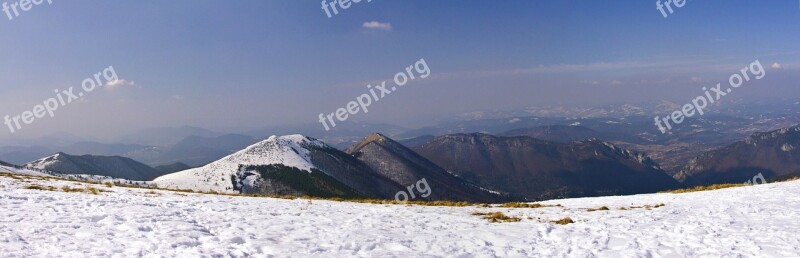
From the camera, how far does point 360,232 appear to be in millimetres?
16531

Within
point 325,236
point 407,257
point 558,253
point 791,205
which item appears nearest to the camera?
point 407,257

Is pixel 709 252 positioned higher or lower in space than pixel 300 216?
lower

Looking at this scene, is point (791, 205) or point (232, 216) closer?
point (232, 216)

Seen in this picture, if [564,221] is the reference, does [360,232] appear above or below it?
above

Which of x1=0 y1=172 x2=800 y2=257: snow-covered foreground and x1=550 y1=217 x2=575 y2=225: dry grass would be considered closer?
x1=0 y1=172 x2=800 y2=257: snow-covered foreground

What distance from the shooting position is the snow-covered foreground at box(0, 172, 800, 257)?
13289mm

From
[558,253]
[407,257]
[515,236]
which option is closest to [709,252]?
[558,253]

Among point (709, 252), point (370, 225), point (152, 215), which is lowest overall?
point (709, 252)

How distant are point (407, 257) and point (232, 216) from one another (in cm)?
921

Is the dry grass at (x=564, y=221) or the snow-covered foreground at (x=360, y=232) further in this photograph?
the dry grass at (x=564, y=221)

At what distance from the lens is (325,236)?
15.6m

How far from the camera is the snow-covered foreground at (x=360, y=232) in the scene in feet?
43.6

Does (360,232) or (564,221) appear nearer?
(360,232)

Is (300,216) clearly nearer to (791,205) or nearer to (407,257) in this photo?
(407,257)
